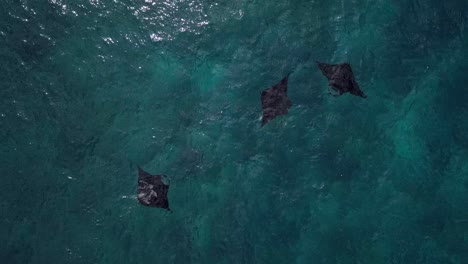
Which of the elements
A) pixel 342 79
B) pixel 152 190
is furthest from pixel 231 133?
pixel 342 79

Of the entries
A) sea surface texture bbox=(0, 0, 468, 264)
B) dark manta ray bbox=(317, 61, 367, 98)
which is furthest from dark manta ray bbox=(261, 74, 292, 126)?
dark manta ray bbox=(317, 61, 367, 98)

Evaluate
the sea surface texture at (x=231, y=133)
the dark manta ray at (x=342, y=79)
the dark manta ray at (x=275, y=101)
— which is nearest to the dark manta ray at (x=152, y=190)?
the sea surface texture at (x=231, y=133)

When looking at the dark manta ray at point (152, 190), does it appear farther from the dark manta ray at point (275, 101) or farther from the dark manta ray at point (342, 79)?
the dark manta ray at point (342, 79)

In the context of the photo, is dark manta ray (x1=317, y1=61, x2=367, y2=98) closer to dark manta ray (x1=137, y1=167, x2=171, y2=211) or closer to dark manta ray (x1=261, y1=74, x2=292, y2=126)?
dark manta ray (x1=261, y1=74, x2=292, y2=126)

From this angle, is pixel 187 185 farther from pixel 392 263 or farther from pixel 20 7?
pixel 20 7

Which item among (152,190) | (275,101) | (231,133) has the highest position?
(275,101)

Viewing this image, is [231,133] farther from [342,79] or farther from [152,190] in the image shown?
[342,79]
